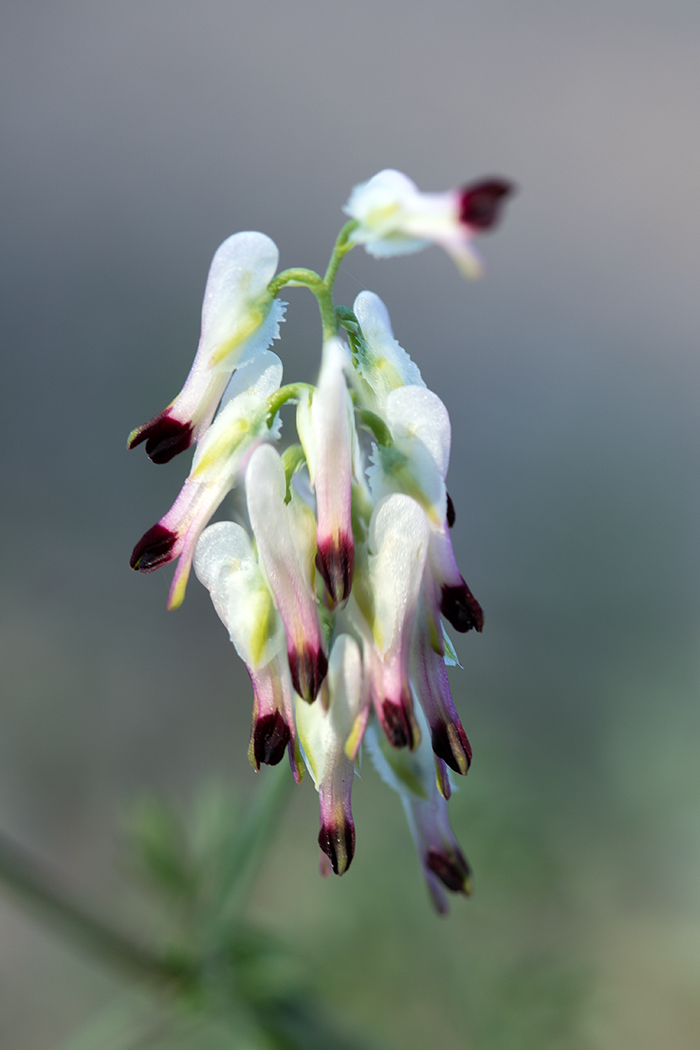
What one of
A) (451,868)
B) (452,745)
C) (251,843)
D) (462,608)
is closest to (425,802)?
(451,868)

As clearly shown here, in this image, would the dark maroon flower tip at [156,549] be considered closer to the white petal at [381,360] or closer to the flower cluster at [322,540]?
the flower cluster at [322,540]

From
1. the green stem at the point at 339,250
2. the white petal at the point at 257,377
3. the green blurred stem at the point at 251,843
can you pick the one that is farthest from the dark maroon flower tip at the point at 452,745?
the green blurred stem at the point at 251,843

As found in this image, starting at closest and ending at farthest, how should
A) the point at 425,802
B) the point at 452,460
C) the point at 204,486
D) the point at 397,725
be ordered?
the point at 397,725 < the point at 204,486 < the point at 425,802 < the point at 452,460

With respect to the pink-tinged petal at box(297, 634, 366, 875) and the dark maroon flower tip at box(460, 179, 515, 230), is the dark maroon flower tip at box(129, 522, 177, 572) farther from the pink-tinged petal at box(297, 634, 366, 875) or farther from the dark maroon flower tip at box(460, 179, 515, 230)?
the dark maroon flower tip at box(460, 179, 515, 230)

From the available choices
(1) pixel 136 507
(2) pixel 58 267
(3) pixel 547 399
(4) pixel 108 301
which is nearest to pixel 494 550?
(3) pixel 547 399

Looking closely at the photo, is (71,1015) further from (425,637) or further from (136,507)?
(425,637)

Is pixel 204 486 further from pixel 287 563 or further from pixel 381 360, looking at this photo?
pixel 381 360

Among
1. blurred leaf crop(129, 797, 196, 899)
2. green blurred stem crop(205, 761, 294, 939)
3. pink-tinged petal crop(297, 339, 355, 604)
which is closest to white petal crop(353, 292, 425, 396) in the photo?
pink-tinged petal crop(297, 339, 355, 604)
